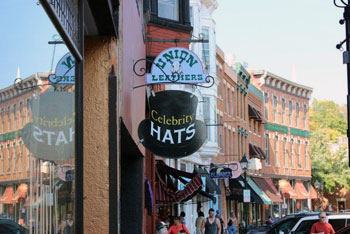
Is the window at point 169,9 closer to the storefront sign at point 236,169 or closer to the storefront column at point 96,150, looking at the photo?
the storefront column at point 96,150

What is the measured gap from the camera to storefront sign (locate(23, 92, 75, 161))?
381 centimetres

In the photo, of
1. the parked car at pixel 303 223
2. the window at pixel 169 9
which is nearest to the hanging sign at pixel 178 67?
the window at pixel 169 9

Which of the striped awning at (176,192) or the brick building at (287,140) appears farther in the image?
the brick building at (287,140)

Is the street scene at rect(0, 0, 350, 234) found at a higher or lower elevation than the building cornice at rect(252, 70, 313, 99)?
lower

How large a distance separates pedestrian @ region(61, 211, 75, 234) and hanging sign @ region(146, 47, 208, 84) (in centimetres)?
816

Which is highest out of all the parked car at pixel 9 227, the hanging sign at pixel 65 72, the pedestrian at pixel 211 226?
the hanging sign at pixel 65 72

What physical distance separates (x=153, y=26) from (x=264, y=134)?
141 ft

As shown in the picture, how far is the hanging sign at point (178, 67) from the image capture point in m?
13.4

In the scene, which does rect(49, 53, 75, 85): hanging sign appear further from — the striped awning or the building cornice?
the building cornice

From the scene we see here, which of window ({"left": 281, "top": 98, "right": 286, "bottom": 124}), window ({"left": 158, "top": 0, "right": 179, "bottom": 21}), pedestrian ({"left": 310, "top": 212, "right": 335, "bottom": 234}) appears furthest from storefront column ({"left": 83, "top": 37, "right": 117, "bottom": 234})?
window ({"left": 281, "top": 98, "right": 286, "bottom": 124})

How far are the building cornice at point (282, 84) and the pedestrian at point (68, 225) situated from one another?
5588 centimetres

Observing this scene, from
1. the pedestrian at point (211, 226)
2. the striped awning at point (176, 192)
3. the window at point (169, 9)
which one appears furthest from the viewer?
the striped awning at point (176, 192)

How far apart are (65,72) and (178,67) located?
9.08 meters

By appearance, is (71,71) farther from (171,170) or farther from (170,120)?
(171,170)
